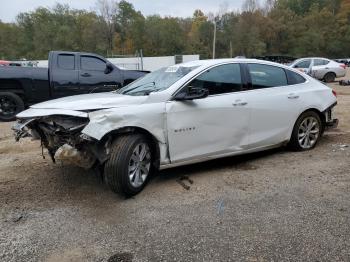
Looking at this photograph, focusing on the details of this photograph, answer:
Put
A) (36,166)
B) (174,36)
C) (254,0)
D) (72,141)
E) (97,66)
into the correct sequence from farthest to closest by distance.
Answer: (254,0) → (174,36) → (97,66) → (36,166) → (72,141)

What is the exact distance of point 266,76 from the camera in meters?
5.89

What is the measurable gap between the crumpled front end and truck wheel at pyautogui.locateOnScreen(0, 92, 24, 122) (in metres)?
5.83

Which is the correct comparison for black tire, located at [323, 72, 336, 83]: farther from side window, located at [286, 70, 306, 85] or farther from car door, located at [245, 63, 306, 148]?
car door, located at [245, 63, 306, 148]

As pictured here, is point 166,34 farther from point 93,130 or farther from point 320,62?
point 93,130

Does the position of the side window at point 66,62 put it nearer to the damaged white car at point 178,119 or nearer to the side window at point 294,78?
the damaged white car at point 178,119

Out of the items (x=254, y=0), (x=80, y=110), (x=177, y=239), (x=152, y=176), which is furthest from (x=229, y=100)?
(x=254, y=0)

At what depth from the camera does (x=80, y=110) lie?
4410 mm

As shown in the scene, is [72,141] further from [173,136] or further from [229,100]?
[229,100]

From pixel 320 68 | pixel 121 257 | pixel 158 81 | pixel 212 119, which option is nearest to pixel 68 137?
pixel 158 81

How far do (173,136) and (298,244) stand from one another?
195 centimetres

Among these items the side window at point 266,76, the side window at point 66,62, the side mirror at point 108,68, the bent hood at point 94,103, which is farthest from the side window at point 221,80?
the side window at point 66,62

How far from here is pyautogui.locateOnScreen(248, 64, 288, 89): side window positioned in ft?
18.7

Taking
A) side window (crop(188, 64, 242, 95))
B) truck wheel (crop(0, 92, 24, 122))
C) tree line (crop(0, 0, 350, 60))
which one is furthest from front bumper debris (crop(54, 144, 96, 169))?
tree line (crop(0, 0, 350, 60))

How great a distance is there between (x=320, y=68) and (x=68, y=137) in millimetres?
18601
